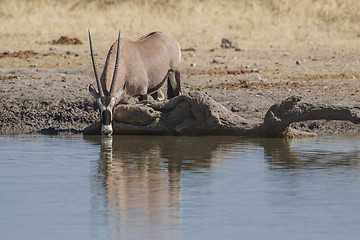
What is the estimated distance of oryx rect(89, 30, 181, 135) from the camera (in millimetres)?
11039

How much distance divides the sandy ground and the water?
6.23ft

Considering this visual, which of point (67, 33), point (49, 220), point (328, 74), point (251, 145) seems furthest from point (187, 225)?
point (67, 33)

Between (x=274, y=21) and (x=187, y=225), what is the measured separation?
84.2ft

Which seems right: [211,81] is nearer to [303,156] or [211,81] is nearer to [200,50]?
[200,50]

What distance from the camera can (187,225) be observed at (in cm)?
585

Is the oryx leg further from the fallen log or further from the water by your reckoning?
the water

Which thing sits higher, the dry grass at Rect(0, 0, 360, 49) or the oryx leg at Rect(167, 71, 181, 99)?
the dry grass at Rect(0, 0, 360, 49)

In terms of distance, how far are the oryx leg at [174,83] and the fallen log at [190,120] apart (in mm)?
1667

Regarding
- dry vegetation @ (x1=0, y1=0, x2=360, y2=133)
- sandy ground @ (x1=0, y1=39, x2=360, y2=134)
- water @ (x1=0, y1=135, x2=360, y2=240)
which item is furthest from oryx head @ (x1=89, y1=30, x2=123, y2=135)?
dry vegetation @ (x1=0, y1=0, x2=360, y2=133)

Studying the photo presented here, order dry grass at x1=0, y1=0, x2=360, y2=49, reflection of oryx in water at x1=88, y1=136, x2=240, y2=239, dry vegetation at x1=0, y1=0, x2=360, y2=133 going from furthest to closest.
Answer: dry grass at x1=0, y1=0, x2=360, y2=49, dry vegetation at x1=0, y1=0, x2=360, y2=133, reflection of oryx in water at x1=88, y1=136, x2=240, y2=239

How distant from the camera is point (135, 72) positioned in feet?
39.5

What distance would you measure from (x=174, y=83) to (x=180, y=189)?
6.03m

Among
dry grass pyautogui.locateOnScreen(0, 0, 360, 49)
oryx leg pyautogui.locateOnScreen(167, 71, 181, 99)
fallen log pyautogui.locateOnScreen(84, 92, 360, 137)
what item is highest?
dry grass pyautogui.locateOnScreen(0, 0, 360, 49)

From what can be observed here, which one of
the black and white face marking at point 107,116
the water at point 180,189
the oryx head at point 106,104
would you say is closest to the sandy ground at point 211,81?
the oryx head at point 106,104
